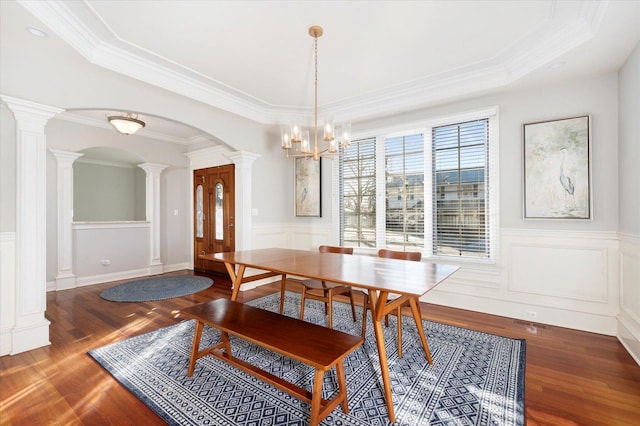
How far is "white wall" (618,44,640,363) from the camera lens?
7.78ft

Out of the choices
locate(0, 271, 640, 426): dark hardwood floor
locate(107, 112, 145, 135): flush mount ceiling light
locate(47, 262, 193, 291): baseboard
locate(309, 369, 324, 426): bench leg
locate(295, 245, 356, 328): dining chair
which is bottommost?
locate(0, 271, 640, 426): dark hardwood floor

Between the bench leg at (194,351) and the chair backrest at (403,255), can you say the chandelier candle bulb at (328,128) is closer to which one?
the chair backrest at (403,255)

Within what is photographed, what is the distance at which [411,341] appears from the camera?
8.82ft

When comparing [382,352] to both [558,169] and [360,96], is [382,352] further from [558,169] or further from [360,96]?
[360,96]

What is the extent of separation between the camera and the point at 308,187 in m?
5.00

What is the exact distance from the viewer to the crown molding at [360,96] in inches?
88.1

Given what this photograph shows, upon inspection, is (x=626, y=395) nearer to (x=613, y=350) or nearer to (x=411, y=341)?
(x=613, y=350)

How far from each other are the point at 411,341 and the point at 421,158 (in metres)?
2.39

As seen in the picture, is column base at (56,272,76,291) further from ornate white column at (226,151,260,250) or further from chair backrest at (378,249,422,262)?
chair backrest at (378,249,422,262)

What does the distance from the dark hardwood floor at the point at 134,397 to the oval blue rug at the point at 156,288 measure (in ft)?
2.14

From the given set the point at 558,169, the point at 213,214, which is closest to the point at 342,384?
the point at 558,169

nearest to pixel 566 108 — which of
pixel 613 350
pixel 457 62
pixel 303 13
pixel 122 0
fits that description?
pixel 457 62

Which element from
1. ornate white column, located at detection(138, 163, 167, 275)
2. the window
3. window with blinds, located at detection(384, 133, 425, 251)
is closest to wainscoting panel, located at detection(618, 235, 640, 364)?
the window

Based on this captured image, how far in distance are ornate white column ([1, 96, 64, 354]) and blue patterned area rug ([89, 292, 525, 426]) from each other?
25.6 inches
